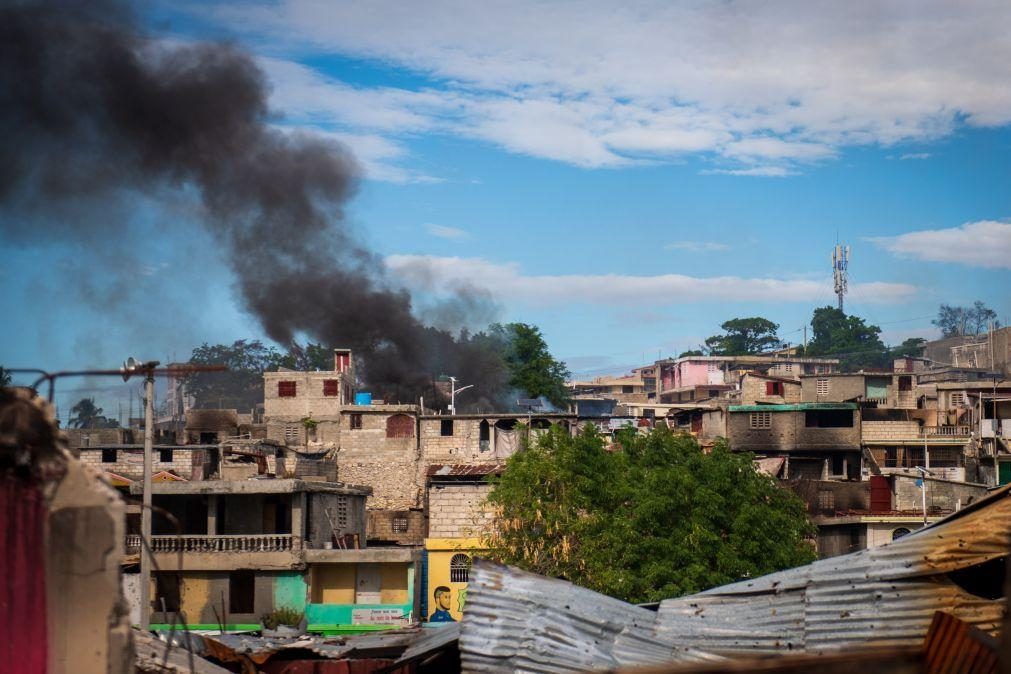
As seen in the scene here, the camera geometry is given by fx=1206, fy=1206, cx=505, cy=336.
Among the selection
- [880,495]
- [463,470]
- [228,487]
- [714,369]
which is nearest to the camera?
[228,487]

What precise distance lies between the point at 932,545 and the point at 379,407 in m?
40.0

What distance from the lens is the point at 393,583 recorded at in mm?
30438

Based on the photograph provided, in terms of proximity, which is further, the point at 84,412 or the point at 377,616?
the point at 84,412

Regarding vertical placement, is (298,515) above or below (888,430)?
below

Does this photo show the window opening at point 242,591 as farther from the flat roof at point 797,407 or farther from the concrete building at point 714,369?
the concrete building at point 714,369

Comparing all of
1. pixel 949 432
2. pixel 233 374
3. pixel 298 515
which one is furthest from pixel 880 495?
pixel 233 374

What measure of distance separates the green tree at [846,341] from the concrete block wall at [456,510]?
70738 millimetres

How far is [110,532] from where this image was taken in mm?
6422

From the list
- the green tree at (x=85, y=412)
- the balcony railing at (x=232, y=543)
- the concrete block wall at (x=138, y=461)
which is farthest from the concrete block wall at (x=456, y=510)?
the green tree at (x=85, y=412)

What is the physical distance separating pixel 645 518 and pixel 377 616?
763cm

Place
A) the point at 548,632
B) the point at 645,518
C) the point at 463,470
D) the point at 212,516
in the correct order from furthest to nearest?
the point at 463,470, the point at 212,516, the point at 645,518, the point at 548,632

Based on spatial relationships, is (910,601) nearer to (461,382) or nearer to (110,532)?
(110,532)


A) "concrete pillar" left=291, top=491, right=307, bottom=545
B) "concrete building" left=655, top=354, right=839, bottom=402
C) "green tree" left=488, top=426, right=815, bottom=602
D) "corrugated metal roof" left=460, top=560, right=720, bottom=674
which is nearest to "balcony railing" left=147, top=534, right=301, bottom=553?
"concrete pillar" left=291, top=491, right=307, bottom=545

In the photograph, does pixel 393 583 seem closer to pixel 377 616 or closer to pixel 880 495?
pixel 377 616
